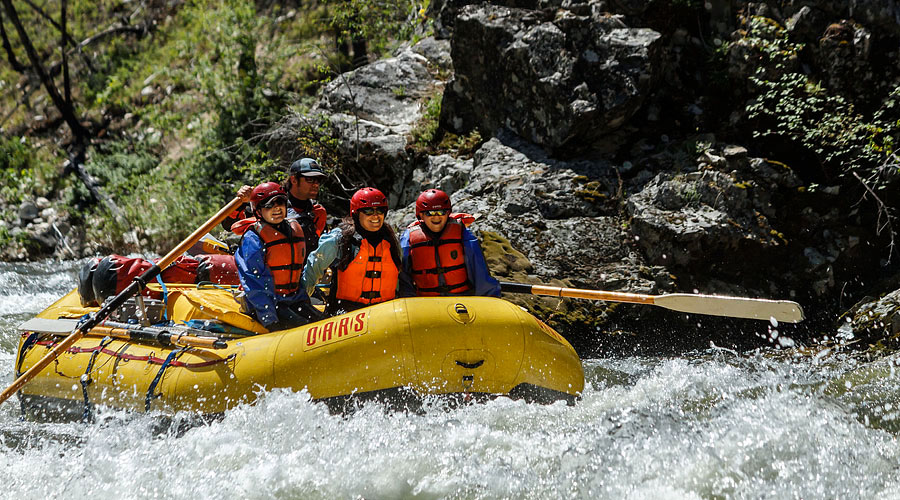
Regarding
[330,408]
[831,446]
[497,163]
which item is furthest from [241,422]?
[497,163]

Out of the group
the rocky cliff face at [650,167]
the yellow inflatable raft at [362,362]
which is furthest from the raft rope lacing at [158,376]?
the rocky cliff face at [650,167]

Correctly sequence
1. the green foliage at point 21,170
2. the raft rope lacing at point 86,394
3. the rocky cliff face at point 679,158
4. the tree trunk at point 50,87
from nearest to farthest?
the raft rope lacing at point 86,394 < the rocky cliff face at point 679,158 < the green foliage at point 21,170 < the tree trunk at point 50,87

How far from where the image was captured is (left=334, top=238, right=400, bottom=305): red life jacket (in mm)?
4500

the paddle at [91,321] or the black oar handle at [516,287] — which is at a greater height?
the paddle at [91,321]

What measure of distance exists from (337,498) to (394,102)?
247 inches

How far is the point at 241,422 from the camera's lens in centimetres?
383

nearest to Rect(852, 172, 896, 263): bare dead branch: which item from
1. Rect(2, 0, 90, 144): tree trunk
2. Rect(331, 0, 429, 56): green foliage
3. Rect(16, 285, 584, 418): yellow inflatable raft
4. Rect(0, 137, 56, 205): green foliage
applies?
Rect(16, 285, 584, 418): yellow inflatable raft

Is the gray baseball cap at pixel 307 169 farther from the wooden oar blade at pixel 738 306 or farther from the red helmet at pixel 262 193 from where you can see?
the wooden oar blade at pixel 738 306

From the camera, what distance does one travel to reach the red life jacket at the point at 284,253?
458cm

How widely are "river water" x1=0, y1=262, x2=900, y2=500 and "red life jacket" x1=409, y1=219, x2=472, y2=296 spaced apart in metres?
1.11

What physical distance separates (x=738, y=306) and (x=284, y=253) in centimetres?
305

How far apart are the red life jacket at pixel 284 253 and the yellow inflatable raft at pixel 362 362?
1.59ft

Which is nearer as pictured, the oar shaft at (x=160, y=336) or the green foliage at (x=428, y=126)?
the oar shaft at (x=160, y=336)

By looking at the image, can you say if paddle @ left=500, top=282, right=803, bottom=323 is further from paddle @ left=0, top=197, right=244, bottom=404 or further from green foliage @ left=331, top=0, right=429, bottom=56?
green foliage @ left=331, top=0, right=429, bottom=56
